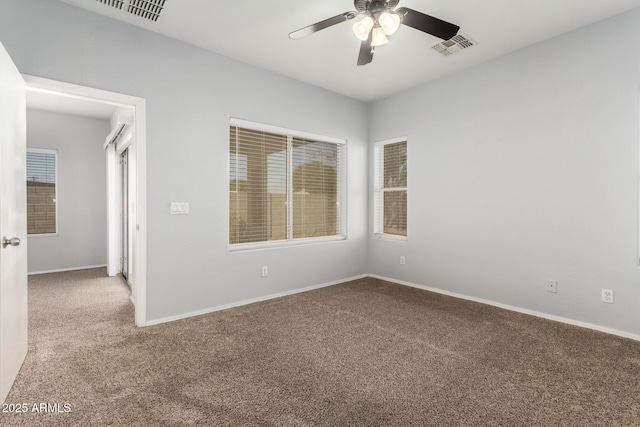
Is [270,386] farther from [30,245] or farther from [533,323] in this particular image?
[30,245]

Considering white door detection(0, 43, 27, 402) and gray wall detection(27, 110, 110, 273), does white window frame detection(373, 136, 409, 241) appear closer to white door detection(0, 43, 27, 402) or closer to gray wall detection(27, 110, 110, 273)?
white door detection(0, 43, 27, 402)

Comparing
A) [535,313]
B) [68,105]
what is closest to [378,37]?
[535,313]

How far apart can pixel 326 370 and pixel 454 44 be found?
3312 millimetres

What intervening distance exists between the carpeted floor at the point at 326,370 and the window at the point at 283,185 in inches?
44.3

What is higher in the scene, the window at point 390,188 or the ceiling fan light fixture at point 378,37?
the ceiling fan light fixture at point 378,37

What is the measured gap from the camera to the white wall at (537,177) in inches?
109

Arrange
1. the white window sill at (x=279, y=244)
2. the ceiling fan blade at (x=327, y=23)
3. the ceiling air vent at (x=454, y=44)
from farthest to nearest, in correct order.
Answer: the white window sill at (x=279, y=244)
the ceiling air vent at (x=454, y=44)
the ceiling fan blade at (x=327, y=23)

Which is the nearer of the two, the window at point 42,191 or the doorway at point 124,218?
the doorway at point 124,218

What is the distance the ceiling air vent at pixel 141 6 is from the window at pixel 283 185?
124cm

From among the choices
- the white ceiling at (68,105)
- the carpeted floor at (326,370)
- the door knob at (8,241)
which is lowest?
the carpeted floor at (326,370)

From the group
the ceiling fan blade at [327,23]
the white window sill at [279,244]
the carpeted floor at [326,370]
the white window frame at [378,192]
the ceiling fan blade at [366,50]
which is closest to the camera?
the carpeted floor at [326,370]

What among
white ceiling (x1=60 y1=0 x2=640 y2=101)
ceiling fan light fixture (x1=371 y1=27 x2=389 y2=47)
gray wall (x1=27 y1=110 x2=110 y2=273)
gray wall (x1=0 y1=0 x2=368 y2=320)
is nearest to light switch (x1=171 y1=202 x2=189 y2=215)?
gray wall (x1=0 y1=0 x2=368 y2=320)

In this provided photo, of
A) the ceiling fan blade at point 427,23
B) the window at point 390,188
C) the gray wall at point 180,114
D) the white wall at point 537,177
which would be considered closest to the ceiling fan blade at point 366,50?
the ceiling fan blade at point 427,23

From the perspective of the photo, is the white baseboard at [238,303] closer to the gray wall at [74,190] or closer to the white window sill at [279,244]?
the white window sill at [279,244]
